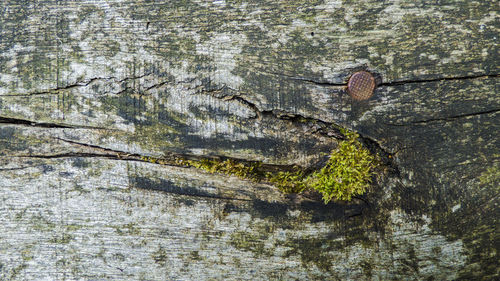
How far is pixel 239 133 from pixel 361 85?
0.71m

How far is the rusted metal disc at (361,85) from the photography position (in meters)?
1.87

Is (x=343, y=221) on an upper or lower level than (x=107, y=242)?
upper

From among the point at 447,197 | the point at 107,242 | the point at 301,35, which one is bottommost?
the point at 107,242

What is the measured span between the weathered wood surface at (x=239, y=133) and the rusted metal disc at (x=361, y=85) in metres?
0.05

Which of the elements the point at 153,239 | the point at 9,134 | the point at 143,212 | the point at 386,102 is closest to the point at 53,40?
the point at 9,134

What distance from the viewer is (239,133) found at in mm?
1928

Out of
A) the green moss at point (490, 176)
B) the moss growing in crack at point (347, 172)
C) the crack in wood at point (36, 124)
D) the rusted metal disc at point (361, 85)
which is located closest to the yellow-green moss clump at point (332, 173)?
the moss growing in crack at point (347, 172)

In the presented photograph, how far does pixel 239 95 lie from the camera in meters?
1.92

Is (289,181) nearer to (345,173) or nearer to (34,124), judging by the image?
(345,173)

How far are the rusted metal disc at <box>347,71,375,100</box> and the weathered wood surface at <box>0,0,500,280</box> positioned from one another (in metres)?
0.05

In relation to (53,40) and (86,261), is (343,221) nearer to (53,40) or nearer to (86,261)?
(86,261)

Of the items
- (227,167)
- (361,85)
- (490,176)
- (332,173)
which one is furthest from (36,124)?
(490,176)

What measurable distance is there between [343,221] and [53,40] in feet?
6.32

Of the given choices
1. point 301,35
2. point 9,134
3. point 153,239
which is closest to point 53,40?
point 9,134
